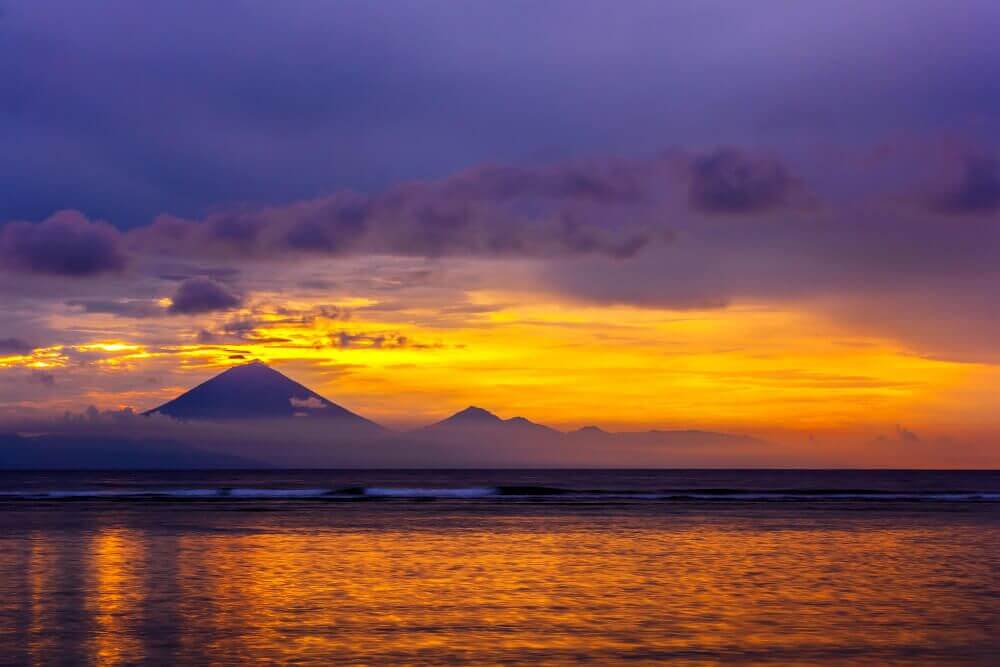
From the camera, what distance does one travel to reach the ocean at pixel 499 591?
17.0 meters

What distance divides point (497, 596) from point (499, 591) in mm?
723

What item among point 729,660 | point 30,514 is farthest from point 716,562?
point 30,514

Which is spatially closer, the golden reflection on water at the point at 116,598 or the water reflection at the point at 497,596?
the golden reflection on water at the point at 116,598

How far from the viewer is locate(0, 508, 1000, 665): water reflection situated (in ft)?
56.2

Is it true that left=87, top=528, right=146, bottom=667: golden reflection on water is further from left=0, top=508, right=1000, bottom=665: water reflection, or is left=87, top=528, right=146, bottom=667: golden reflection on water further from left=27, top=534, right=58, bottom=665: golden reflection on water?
left=27, top=534, right=58, bottom=665: golden reflection on water

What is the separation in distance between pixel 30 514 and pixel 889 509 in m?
42.3

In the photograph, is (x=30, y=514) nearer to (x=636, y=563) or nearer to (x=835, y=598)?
(x=636, y=563)

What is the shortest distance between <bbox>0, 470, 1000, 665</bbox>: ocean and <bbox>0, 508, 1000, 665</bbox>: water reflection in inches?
3.0

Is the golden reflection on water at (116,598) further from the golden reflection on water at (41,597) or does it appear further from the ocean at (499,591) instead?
the golden reflection on water at (41,597)

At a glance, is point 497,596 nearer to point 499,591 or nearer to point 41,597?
point 499,591

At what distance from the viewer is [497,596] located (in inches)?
876

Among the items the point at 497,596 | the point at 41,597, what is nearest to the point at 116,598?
the point at 41,597

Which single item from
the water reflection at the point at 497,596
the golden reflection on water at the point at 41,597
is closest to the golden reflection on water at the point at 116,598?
the water reflection at the point at 497,596

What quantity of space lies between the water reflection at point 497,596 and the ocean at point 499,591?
0.25ft
